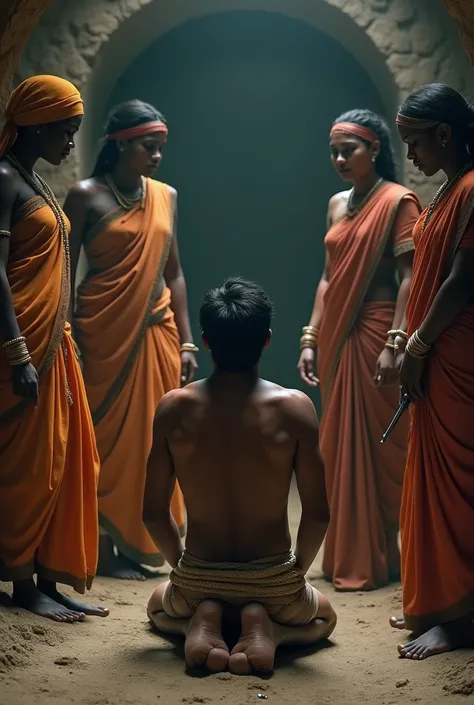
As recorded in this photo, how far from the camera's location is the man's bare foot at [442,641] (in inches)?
146

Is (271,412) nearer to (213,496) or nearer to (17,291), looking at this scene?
(213,496)

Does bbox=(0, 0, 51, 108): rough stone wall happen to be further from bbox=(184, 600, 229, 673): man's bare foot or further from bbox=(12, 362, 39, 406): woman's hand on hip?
bbox=(184, 600, 229, 673): man's bare foot

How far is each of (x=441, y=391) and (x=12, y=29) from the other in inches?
Answer: 90.1

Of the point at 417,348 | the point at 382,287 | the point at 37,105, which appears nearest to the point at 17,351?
A: the point at 37,105

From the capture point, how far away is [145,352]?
5094 mm

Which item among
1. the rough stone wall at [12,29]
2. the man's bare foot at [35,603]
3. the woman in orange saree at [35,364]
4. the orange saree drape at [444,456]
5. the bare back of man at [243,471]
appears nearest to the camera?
the bare back of man at [243,471]

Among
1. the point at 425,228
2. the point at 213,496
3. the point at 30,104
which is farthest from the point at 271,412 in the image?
the point at 30,104

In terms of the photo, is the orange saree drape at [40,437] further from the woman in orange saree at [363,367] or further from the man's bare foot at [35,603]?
the woman in orange saree at [363,367]

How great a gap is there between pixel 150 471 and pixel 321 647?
36.8 inches

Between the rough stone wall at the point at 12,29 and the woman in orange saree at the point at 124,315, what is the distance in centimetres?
61

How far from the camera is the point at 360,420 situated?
197 inches

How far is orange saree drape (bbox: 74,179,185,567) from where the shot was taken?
502cm

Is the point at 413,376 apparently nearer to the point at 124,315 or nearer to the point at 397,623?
the point at 397,623

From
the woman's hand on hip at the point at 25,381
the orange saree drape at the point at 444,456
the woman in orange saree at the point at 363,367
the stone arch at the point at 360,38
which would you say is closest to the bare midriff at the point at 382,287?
the woman in orange saree at the point at 363,367
